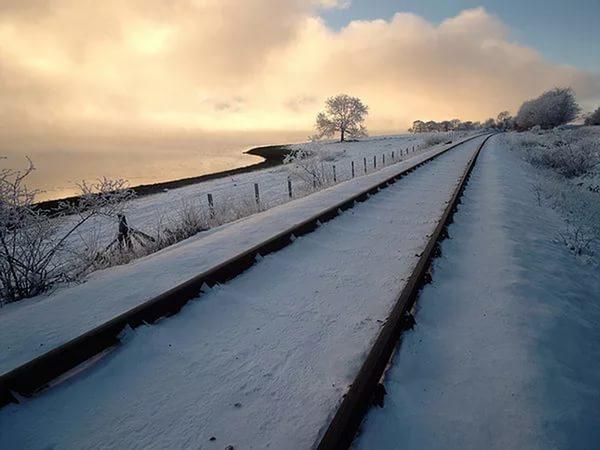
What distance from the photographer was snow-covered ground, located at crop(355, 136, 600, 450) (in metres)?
1.94

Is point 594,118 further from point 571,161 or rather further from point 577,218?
point 577,218

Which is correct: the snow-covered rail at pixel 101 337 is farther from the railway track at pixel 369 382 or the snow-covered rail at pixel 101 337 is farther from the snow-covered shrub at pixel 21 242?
the snow-covered shrub at pixel 21 242

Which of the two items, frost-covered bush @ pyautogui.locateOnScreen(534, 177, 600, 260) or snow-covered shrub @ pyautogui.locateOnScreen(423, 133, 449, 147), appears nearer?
frost-covered bush @ pyautogui.locateOnScreen(534, 177, 600, 260)

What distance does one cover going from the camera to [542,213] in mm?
7789

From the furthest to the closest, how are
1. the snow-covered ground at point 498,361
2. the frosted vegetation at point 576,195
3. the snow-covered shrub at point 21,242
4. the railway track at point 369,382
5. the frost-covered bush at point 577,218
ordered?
1. the frosted vegetation at point 576,195
2. the frost-covered bush at point 577,218
3. the snow-covered shrub at point 21,242
4. the snow-covered ground at point 498,361
5. the railway track at point 369,382

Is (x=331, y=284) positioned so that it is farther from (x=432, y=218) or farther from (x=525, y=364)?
(x=432, y=218)

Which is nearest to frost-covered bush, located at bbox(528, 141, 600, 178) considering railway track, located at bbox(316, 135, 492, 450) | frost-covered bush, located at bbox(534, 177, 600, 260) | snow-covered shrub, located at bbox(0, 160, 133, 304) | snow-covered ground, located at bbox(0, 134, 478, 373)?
frost-covered bush, located at bbox(534, 177, 600, 260)

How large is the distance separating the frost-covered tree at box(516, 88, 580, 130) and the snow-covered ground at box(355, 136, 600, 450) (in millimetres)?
104362

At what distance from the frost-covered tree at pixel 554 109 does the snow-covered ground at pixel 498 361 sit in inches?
4109

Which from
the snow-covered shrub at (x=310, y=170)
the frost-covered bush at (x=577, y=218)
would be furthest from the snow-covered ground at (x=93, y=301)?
the snow-covered shrub at (x=310, y=170)

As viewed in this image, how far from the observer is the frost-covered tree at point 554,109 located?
86.2 meters

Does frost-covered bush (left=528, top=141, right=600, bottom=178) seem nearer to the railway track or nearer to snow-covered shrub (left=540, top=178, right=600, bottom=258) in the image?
snow-covered shrub (left=540, top=178, right=600, bottom=258)

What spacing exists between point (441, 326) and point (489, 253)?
2.34m

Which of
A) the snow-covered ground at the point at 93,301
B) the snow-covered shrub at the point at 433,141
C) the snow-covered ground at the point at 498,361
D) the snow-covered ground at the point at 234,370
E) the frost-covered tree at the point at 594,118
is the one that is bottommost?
the snow-covered ground at the point at 498,361
